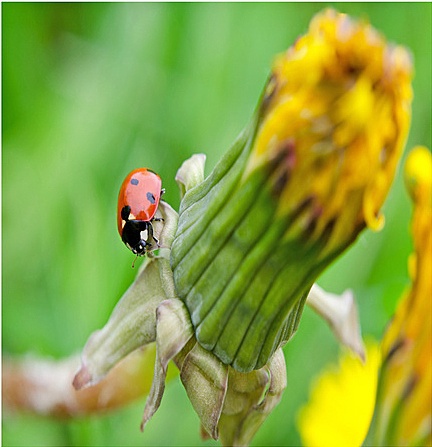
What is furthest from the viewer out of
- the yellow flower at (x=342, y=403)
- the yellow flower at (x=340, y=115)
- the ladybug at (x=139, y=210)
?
the yellow flower at (x=342, y=403)

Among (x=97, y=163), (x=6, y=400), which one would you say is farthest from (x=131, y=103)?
(x=6, y=400)

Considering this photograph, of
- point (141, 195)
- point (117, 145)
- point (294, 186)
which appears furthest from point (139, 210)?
point (117, 145)

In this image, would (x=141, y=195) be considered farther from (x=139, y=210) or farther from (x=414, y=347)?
(x=414, y=347)

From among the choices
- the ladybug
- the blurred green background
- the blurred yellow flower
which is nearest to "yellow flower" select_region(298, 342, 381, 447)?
the blurred green background

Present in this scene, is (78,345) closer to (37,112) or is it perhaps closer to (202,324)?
(37,112)

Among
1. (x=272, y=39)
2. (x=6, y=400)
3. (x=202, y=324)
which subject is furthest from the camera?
(x=272, y=39)

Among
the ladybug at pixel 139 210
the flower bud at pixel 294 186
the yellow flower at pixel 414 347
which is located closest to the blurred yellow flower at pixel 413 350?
the yellow flower at pixel 414 347

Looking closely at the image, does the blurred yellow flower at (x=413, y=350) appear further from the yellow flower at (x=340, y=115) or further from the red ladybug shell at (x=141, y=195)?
the red ladybug shell at (x=141, y=195)
